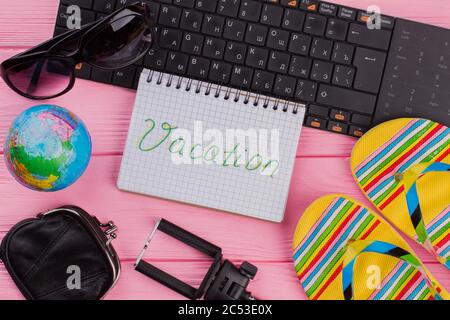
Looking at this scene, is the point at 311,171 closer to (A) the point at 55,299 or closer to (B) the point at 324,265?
(B) the point at 324,265

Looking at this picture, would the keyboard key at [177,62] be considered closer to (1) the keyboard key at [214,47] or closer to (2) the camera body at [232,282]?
(1) the keyboard key at [214,47]

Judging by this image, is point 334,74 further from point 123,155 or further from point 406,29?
point 123,155

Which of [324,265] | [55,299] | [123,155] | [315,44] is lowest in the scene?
[55,299]

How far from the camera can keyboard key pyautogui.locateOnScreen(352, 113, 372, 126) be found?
76 cm

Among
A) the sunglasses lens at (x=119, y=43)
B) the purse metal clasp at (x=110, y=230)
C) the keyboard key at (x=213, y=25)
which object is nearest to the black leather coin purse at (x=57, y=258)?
the purse metal clasp at (x=110, y=230)

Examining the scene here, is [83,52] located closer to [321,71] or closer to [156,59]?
[156,59]

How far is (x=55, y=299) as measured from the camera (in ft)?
2.54

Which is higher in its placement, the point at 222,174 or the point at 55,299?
the point at 222,174

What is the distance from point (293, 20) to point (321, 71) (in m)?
0.09

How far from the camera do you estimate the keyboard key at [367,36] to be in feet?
2.49

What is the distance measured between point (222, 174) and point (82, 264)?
252 mm

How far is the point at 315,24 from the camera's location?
2.49 feet

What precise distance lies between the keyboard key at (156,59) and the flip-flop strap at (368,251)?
1.33 feet
